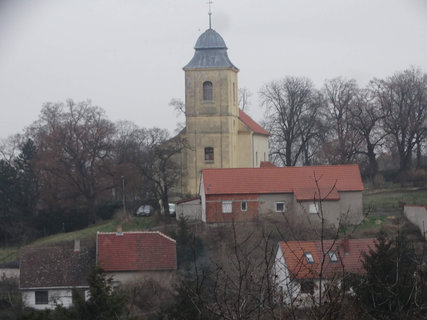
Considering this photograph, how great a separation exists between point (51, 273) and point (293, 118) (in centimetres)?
2682

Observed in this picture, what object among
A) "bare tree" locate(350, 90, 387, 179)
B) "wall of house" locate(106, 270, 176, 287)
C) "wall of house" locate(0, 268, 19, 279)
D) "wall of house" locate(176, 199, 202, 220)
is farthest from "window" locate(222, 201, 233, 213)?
"bare tree" locate(350, 90, 387, 179)

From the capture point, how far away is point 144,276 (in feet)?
96.6

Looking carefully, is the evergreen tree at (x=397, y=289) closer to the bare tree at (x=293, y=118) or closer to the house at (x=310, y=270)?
the house at (x=310, y=270)

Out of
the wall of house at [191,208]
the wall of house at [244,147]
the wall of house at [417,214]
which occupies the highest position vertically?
the wall of house at [244,147]

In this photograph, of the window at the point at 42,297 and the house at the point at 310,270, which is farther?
the window at the point at 42,297

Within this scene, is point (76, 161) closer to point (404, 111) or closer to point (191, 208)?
point (191, 208)

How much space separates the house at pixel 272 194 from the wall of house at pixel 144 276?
6.91m

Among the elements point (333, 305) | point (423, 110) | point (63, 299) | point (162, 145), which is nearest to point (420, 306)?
point (333, 305)

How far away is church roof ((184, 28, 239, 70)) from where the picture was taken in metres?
43.2

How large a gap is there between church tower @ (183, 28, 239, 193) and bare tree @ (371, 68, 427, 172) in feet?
36.4

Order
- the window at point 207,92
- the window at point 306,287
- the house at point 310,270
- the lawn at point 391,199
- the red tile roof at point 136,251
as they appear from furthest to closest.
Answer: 1. the window at point 207,92
2. the lawn at point 391,199
3. the red tile roof at point 136,251
4. the window at point 306,287
5. the house at point 310,270

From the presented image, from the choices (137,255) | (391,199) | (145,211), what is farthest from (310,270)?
(145,211)

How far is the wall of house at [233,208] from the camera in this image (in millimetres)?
36656

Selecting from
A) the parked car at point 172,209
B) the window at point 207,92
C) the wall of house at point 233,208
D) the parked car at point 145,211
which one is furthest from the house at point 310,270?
the window at point 207,92
